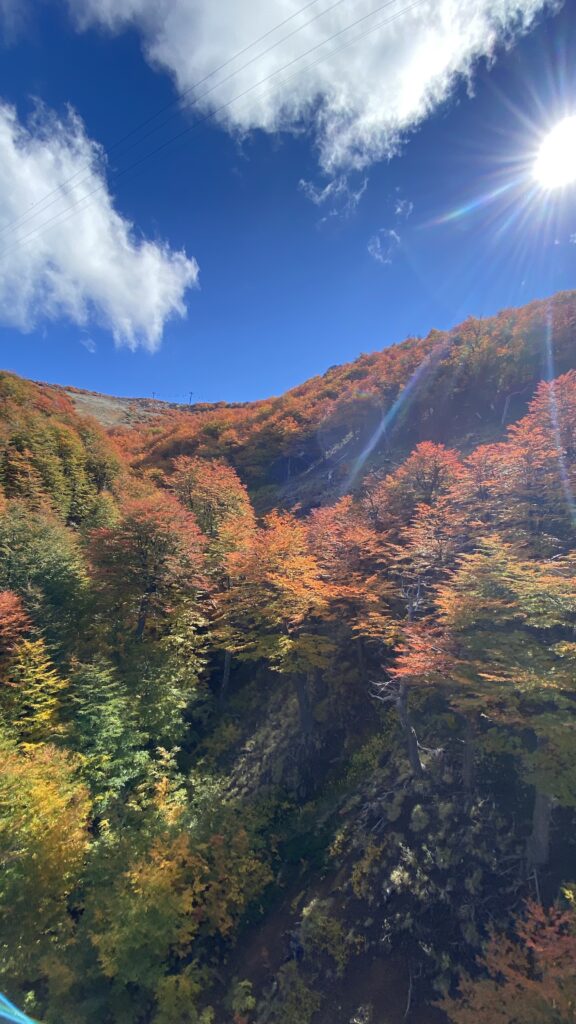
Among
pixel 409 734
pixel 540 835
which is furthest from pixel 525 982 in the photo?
pixel 409 734

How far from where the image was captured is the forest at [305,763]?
960 cm

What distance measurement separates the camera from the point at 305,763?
16.9m

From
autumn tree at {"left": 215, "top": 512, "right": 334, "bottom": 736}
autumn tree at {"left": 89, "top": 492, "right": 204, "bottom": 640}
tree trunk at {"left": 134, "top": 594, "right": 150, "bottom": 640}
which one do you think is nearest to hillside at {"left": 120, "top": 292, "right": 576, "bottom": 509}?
autumn tree at {"left": 89, "top": 492, "right": 204, "bottom": 640}

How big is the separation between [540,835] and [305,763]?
9.49 meters

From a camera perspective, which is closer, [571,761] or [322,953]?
[571,761]

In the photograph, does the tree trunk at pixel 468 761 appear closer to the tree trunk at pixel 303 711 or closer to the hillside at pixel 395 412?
the tree trunk at pixel 303 711

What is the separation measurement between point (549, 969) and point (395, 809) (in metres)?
6.06

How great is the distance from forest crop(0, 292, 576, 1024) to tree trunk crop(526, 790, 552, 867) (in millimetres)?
52

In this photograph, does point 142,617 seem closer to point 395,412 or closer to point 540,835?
point 540,835

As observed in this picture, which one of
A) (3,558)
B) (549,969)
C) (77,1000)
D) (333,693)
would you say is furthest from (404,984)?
(3,558)

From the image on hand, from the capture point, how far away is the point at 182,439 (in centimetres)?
6306

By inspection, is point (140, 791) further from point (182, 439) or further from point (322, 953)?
point (182, 439)

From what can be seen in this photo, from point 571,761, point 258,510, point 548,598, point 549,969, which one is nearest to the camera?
point 549,969

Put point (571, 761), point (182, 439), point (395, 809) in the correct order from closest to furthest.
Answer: point (571, 761) < point (395, 809) < point (182, 439)
